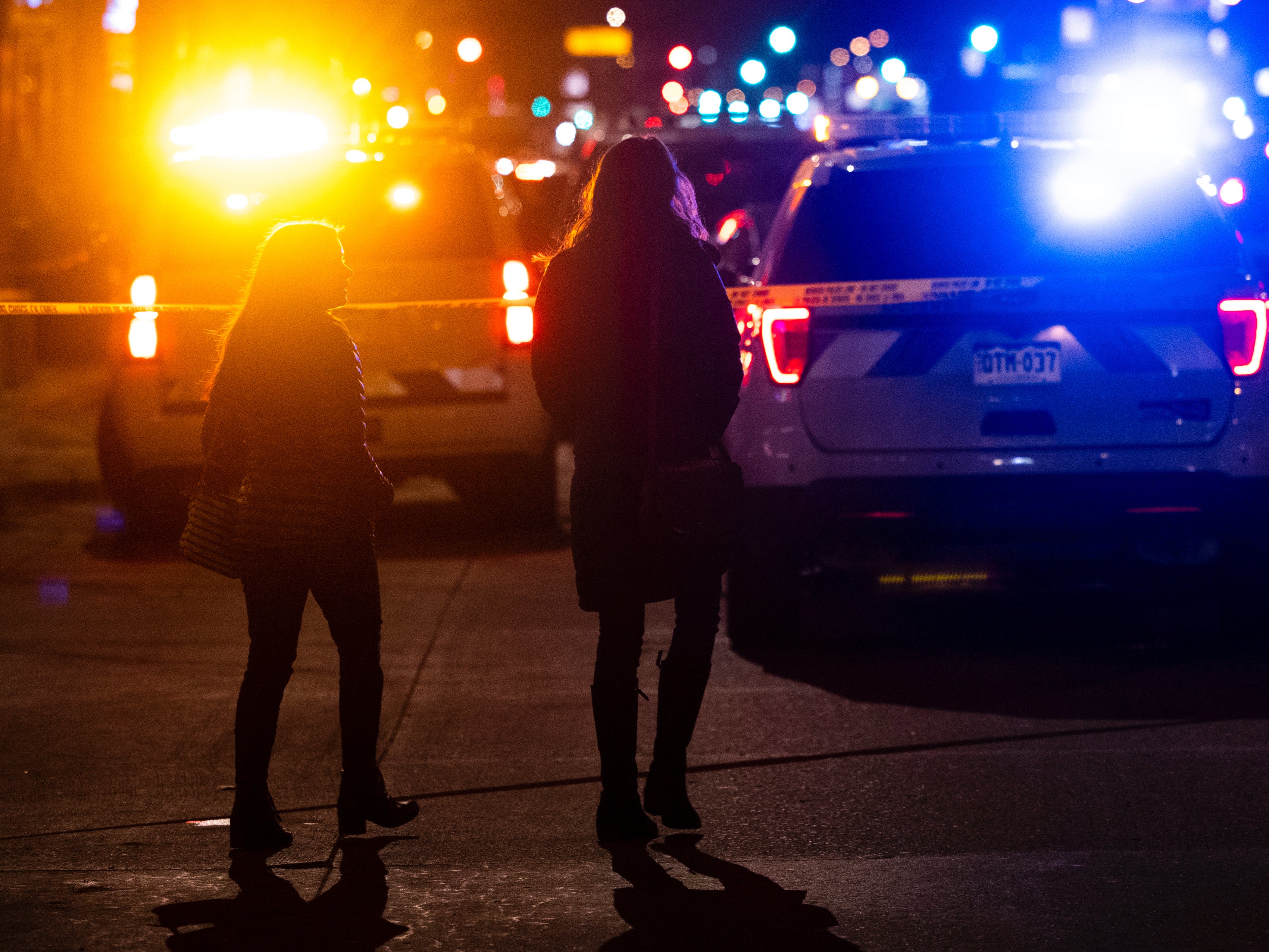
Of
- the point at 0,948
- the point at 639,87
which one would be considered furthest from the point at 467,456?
the point at 639,87

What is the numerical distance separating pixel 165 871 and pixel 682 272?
1943mm

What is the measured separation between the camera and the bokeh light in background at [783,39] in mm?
30562

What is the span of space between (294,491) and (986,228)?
336 cm

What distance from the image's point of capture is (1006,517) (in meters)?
7.18

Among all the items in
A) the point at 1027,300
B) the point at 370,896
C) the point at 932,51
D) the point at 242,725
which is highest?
the point at 932,51

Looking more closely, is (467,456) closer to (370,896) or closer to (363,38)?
(370,896)

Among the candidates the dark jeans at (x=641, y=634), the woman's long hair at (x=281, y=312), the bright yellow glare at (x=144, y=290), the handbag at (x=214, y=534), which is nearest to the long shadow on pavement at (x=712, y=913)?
the dark jeans at (x=641, y=634)

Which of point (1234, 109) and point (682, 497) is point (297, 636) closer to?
point (682, 497)

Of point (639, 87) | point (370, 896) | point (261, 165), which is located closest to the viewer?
point (370, 896)

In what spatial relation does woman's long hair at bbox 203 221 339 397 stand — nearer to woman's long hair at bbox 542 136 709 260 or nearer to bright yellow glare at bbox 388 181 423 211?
woman's long hair at bbox 542 136 709 260

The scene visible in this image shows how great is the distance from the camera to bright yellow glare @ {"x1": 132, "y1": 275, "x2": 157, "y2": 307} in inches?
396

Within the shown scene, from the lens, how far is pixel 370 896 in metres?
4.59

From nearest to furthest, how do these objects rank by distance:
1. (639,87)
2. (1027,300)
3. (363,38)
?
(1027,300)
(363,38)
(639,87)

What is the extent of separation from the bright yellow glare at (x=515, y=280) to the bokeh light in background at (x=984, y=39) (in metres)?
6.28
